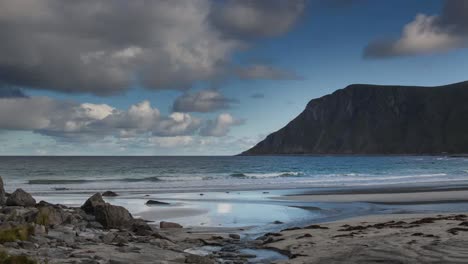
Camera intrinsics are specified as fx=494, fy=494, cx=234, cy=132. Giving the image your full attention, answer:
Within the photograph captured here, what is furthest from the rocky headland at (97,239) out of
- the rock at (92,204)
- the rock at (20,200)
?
the rock at (20,200)

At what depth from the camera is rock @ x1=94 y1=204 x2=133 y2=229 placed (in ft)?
56.5

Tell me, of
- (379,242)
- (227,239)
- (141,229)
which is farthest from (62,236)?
(379,242)

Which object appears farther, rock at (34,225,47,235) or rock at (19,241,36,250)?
rock at (34,225,47,235)

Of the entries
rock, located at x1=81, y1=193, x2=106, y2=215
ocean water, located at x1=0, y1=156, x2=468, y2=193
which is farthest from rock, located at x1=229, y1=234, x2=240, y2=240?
ocean water, located at x1=0, y1=156, x2=468, y2=193

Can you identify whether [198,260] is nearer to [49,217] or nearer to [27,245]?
[27,245]

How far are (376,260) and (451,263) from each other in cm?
148

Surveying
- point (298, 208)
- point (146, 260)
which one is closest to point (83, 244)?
point (146, 260)

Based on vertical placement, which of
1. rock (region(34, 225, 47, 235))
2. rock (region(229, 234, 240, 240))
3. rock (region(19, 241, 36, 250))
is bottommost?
rock (region(229, 234, 240, 240))

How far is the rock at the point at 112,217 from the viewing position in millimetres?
17234

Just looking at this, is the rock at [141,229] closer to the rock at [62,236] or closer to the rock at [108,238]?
the rock at [108,238]

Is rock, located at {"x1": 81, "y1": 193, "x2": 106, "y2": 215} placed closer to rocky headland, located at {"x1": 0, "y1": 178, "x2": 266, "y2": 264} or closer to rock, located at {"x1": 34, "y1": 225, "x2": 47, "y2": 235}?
rocky headland, located at {"x1": 0, "y1": 178, "x2": 266, "y2": 264}

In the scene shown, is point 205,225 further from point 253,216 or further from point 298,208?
point 298,208

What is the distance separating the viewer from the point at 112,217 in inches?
685

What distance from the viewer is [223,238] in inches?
601
